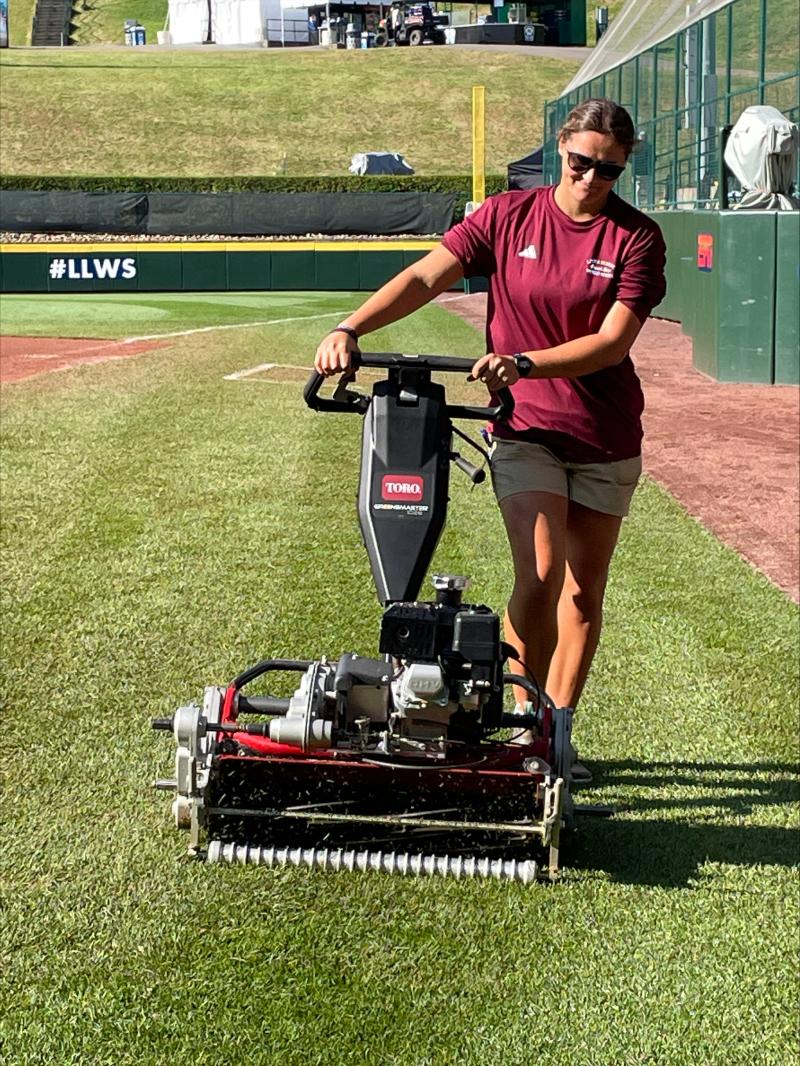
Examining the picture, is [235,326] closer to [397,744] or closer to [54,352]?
[54,352]

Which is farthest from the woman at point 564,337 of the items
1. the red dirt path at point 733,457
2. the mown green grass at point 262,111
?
the mown green grass at point 262,111

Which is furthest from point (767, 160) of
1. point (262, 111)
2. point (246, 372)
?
point (262, 111)

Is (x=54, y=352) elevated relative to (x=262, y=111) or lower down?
lower down

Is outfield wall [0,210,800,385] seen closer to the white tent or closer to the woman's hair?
the woman's hair

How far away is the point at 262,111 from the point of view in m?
62.4

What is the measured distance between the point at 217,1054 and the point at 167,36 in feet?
318

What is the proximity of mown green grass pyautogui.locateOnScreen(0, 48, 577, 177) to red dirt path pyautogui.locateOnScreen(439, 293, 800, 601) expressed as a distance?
139ft

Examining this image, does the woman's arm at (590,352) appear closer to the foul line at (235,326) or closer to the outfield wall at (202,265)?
the foul line at (235,326)

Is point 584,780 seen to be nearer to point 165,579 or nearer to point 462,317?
point 165,579

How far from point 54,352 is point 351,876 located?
16141 mm

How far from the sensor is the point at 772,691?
5793 mm

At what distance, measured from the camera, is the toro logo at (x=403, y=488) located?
12.4 ft

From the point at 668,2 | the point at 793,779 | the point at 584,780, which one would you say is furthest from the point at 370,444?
the point at 668,2

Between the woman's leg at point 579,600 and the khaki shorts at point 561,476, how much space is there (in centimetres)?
8
